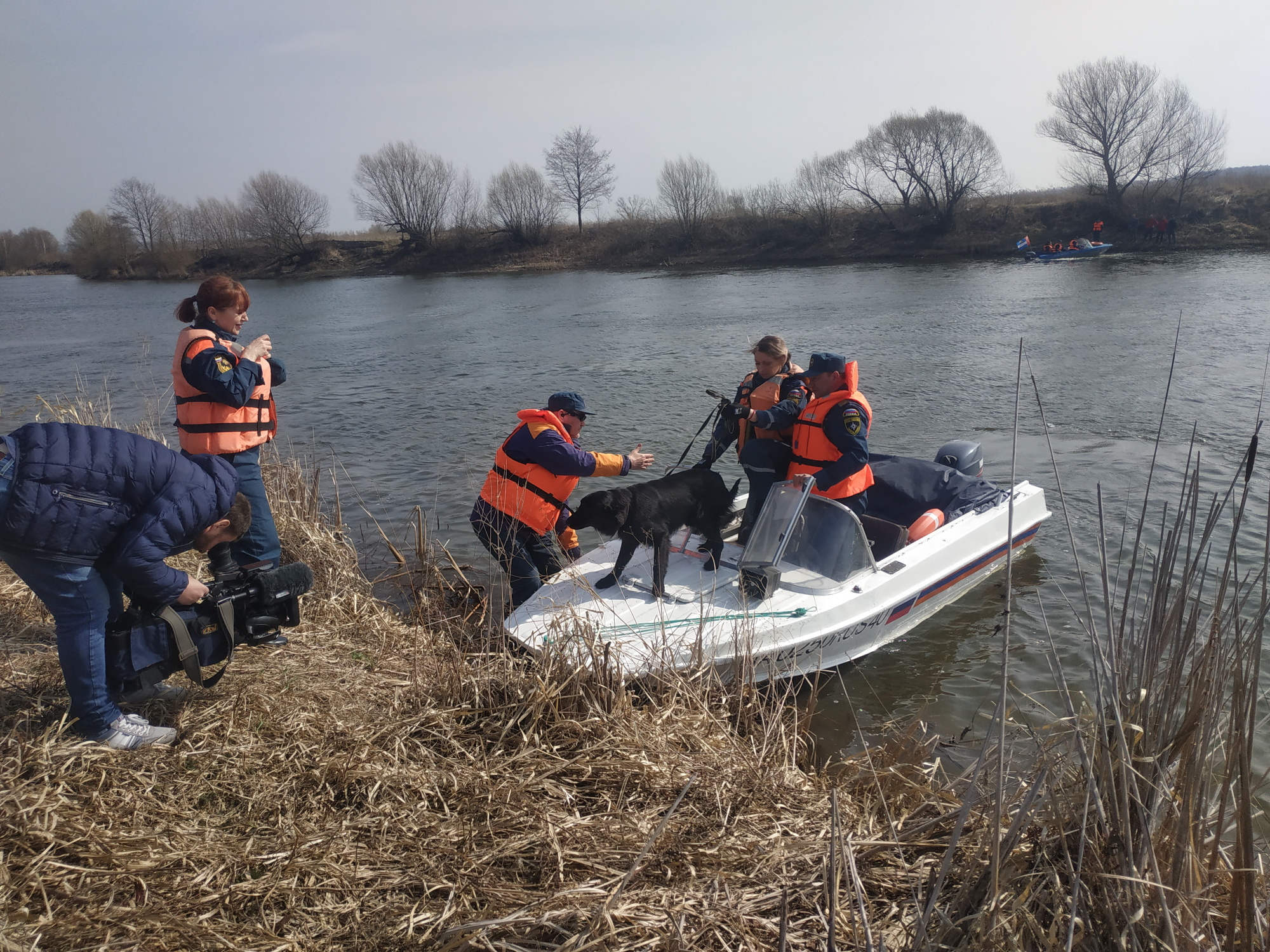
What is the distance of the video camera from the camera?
3.36 metres

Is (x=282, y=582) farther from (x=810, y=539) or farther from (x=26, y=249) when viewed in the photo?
(x=26, y=249)

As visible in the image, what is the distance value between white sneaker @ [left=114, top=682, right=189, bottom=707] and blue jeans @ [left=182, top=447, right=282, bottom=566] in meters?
1.13

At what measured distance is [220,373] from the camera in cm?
470

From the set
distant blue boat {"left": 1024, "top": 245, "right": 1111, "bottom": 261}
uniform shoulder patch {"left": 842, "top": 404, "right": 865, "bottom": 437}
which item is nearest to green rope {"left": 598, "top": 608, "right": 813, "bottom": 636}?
uniform shoulder patch {"left": 842, "top": 404, "right": 865, "bottom": 437}

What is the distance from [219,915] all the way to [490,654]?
67.2 inches

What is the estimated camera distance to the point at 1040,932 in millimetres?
2191

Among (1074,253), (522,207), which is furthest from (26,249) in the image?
(1074,253)

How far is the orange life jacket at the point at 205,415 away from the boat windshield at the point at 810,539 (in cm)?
325

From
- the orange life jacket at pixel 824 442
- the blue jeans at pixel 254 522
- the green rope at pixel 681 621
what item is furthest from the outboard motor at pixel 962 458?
the blue jeans at pixel 254 522

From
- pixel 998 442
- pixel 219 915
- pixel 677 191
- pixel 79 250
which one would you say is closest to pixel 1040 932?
pixel 219 915

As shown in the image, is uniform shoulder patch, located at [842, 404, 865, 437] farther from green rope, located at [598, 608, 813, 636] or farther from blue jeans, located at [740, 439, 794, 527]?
green rope, located at [598, 608, 813, 636]

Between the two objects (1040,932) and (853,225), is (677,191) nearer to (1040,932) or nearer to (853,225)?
(853,225)

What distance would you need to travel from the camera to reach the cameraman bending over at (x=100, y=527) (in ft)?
9.54

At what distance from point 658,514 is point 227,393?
→ 262 centimetres
